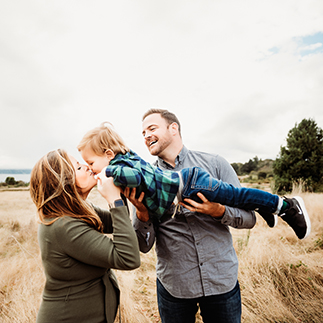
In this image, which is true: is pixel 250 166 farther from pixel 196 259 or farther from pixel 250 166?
pixel 196 259

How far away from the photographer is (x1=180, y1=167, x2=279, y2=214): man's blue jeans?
1.96 meters

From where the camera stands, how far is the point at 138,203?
1947mm

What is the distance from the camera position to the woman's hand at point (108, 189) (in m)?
1.62

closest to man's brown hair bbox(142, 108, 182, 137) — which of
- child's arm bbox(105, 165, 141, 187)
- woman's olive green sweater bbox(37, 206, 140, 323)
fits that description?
child's arm bbox(105, 165, 141, 187)

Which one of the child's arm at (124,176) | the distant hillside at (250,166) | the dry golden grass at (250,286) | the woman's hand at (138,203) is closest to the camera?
the child's arm at (124,176)

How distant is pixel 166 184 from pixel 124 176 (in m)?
0.42

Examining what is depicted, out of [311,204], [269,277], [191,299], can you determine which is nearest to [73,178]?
[191,299]

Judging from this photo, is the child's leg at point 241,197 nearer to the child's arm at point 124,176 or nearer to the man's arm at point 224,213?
the man's arm at point 224,213

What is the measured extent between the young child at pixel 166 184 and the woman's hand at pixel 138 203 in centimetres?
5

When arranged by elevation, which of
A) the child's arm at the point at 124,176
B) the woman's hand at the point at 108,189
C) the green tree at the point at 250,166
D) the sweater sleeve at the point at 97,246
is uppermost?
the child's arm at the point at 124,176

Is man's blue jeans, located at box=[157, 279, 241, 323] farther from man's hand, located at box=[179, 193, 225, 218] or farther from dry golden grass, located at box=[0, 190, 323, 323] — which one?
dry golden grass, located at box=[0, 190, 323, 323]

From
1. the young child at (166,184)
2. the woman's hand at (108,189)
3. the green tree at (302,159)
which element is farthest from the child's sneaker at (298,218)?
the green tree at (302,159)

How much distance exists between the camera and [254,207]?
2072mm

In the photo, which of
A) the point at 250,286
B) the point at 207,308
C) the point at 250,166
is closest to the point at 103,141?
the point at 207,308
